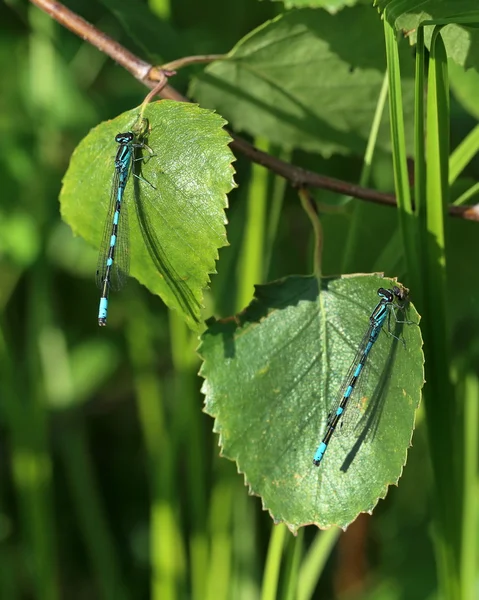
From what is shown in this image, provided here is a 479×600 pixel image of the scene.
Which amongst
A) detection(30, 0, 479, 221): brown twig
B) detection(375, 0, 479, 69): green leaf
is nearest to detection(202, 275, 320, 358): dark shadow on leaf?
detection(30, 0, 479, 221): brown twig

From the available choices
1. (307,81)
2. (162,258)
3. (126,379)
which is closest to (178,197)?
(162,258)

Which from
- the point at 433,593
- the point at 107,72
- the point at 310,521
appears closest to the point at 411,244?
the point at 310,521

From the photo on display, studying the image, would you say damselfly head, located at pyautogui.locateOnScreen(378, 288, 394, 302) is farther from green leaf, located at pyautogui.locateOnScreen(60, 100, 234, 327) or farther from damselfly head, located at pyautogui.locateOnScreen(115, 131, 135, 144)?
damselfly head, located at pyautogui.locateOnScreen(115, 131, 135, 144)

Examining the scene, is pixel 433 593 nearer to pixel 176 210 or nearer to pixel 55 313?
pixel 55 313

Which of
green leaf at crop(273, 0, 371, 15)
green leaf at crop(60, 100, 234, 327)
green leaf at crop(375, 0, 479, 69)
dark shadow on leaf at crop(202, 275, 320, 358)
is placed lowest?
dark shadow on leaf at crop(202, 275, 320, 358)

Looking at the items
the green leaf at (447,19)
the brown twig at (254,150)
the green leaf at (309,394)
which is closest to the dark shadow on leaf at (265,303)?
the green leaf at (309,394)
